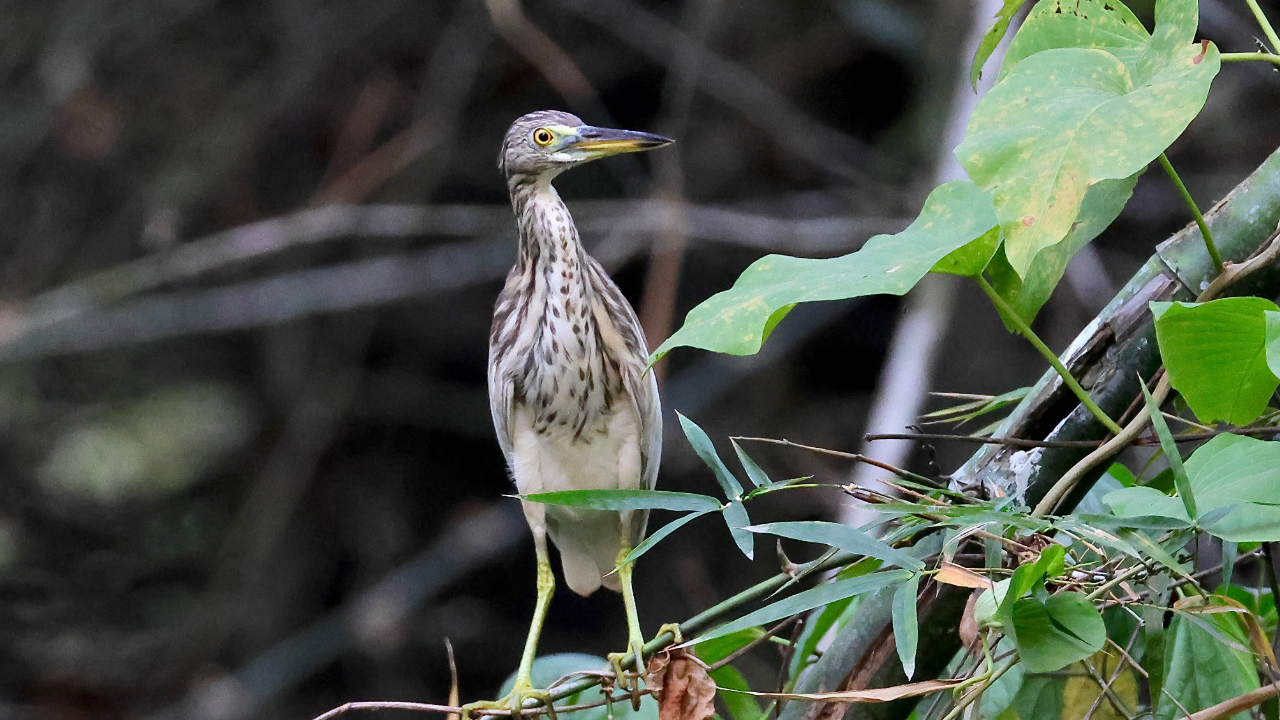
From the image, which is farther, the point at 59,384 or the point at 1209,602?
A: the point at 59,384

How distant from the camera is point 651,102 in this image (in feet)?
12.6

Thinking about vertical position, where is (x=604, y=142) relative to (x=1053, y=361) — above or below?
above

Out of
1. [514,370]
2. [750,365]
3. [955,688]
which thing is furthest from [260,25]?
[955,688]

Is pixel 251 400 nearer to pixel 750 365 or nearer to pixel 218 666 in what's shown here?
pixel 218 666

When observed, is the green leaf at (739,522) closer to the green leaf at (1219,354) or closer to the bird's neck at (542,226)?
the green leaf at (1219,354)

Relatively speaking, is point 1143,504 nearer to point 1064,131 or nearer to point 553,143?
Answer: point 1064,131

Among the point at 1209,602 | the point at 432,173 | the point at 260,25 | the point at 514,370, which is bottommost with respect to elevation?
the point at 1209,602

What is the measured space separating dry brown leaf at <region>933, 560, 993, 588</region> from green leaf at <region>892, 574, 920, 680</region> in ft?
0.05

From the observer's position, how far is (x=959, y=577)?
75 centimetres

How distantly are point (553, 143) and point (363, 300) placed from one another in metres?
1.90

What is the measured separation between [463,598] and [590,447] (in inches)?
93.6

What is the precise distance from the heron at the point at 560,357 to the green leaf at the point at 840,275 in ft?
2.64

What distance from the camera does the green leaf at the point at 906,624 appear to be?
72 cm

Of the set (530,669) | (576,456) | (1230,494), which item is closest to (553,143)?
(576,456)
